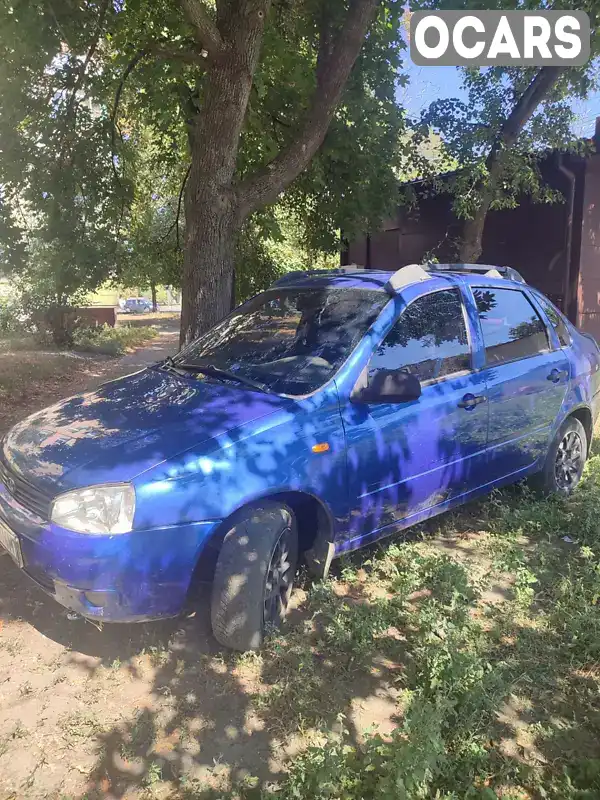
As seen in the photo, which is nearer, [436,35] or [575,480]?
[575,480]

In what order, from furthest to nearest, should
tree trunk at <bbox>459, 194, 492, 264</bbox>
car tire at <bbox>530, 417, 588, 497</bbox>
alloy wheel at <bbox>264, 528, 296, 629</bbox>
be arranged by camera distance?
tree trunk at <bbox>459, 194, 492, 264</bbox> → car tire at <bbox>530, 417, 588, 497</bbox> → alloy wheel at <bbox>264, 528, 296, 629</bbox>

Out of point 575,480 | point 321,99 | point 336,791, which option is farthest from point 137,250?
point 336,791

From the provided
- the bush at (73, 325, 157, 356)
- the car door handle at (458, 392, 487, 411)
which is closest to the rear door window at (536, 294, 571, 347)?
the car door handle at (458, 392, 487, 411)

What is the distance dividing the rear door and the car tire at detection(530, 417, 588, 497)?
7.5 inches

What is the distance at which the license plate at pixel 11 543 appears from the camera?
2926 millimetres

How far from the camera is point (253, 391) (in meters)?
3.36

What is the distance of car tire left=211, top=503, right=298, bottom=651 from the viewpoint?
9.41ft

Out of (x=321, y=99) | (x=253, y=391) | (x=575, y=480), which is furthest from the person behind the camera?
(x=321, y=99)

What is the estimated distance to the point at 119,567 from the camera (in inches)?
103

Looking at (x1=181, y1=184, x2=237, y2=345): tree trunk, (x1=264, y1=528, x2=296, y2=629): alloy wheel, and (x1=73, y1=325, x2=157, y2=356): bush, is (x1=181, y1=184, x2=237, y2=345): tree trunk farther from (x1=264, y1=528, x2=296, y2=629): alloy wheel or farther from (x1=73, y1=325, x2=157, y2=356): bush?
(x1=73, y1=325, x2=157, y2=356): bush

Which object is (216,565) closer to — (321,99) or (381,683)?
(381,683)

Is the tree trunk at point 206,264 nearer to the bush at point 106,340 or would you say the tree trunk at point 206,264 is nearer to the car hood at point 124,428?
the car hood at point 124,428

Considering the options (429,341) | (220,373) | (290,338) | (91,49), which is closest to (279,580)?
(220,373)

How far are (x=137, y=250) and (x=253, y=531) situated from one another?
10.2 metres
